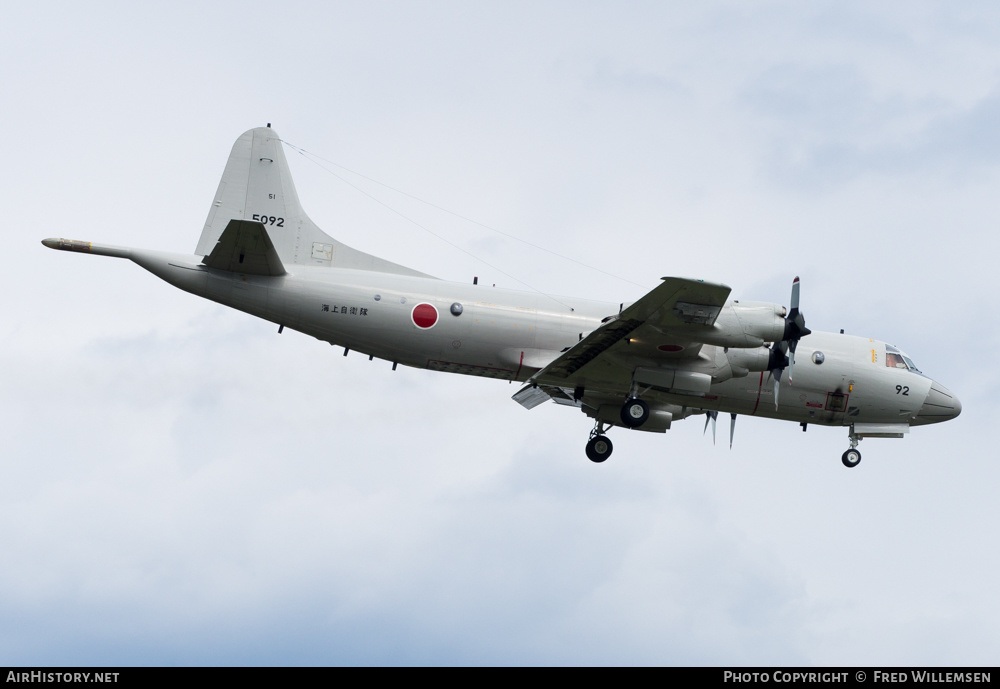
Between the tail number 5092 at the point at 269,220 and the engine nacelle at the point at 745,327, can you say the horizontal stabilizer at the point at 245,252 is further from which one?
the engine nacelle at the point at 745,327

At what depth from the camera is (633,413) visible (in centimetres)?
2691

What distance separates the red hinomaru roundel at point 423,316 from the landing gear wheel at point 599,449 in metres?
6.53

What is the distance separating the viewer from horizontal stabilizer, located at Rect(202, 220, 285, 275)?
2515 cm

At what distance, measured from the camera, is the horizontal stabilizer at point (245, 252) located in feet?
82.5

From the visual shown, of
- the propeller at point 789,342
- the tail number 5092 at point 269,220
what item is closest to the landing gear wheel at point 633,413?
the propeller at point 789,342

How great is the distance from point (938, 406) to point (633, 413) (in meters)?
9.64

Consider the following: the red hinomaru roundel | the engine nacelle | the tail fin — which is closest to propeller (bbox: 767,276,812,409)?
the engine nacelle

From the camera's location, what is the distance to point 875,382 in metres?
29.1

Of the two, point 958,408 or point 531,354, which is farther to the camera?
point 958,408

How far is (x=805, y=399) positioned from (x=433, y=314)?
10.7 meters

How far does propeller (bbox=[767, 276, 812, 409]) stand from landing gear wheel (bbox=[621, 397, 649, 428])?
138 inches

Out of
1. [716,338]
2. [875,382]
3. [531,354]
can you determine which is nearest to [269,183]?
[531,354]

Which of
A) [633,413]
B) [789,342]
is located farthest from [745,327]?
[633,413]
